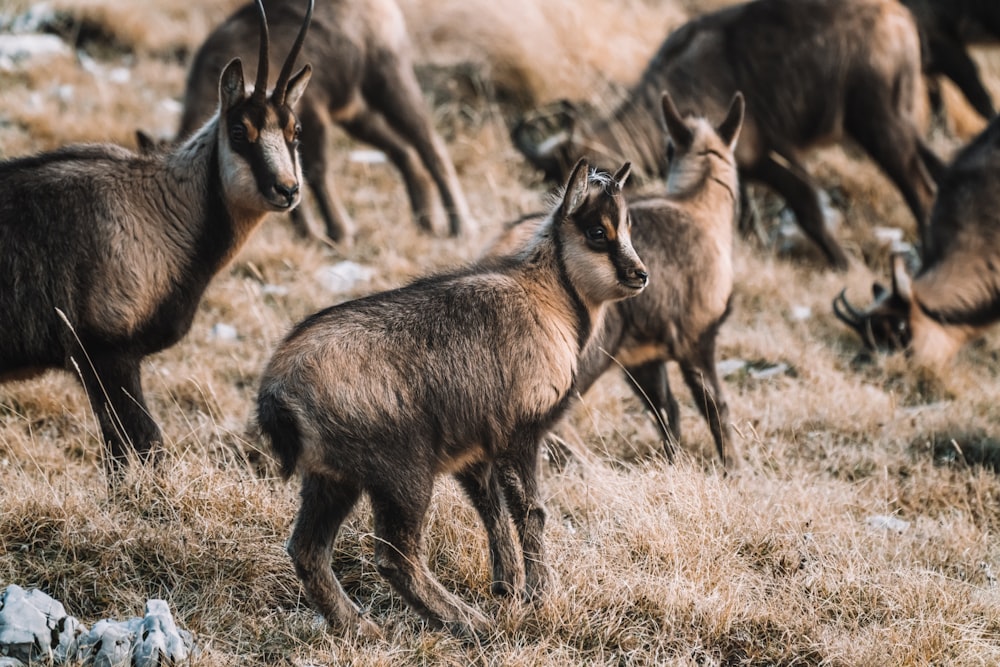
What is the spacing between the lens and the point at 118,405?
17.1 ft

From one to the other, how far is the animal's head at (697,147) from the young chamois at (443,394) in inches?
68.9

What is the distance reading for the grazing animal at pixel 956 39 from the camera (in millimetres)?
11289

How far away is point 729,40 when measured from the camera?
383 inches

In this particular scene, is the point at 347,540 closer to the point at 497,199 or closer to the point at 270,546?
the point at 270,546

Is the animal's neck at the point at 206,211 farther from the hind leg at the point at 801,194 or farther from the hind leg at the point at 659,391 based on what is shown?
the hind leg at the point at 801,194

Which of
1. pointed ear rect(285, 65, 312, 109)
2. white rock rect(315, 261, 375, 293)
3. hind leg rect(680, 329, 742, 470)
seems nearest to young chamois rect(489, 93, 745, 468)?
hind leg rect(680, 329, 742, 470)

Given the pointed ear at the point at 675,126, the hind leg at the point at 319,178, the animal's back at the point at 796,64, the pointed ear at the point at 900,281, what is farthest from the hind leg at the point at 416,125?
the pointed ear at the point at 900,281

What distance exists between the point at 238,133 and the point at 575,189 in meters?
1.53

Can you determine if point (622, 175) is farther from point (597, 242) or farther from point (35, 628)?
point (35, 628)

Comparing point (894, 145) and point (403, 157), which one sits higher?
point (403, 157)

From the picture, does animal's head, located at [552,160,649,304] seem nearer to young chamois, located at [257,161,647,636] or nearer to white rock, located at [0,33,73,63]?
young chamois, located at [257,161,647,636]

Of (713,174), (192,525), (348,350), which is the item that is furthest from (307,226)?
(348,350)

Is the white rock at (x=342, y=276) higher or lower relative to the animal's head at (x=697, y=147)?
lower

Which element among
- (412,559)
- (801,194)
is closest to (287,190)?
(412,559)
